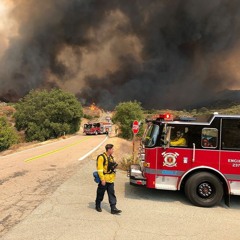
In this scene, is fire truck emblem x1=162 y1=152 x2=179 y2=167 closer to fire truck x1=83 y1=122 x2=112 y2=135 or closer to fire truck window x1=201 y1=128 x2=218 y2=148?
fire truck window x1=201 y1=128 x2=218 y2=148

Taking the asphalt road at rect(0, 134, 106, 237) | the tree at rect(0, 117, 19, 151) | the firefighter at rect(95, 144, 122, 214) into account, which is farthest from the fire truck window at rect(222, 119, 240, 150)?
the tree at rect(0, 117, 19, 151)

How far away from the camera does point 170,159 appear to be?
27.9 feet

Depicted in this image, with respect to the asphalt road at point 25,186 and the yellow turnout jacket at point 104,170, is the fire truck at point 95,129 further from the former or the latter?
the yellow turnout jacket at point 104,170

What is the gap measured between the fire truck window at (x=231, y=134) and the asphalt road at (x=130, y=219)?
5.57 ft

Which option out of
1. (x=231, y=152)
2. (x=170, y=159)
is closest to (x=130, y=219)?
(x=170, y=159)

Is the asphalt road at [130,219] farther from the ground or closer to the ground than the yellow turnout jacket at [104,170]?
closer to the ground

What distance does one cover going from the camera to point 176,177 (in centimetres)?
853

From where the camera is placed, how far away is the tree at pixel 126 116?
53.4 meters

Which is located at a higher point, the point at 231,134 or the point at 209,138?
the point at 231,134

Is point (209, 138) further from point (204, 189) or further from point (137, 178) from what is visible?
point (137, 178)

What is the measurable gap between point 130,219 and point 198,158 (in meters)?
2.53

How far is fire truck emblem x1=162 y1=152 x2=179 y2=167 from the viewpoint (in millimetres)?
8484

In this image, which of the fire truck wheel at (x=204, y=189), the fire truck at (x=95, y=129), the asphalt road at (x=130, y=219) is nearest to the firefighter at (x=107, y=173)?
the asphalt road at (x=130, y=219)

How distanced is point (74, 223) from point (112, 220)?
849 millimetres
